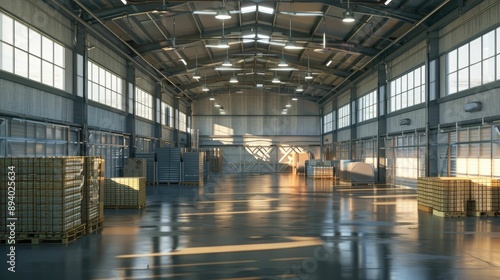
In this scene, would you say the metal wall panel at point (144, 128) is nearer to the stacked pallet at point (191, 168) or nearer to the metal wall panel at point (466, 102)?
the stacked pallet at point (191, 168)

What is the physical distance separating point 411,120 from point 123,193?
1600 cm

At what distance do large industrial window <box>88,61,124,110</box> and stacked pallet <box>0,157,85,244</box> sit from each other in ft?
41.5

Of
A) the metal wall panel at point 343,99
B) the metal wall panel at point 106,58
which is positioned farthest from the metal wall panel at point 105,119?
the metal wall panel at point 343,99

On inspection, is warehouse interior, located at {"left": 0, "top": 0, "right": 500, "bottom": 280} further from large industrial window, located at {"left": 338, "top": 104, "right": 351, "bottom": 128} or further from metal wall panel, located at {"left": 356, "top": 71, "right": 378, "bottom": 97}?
large industrial window, located at {"left": 338, "top": 104, "right": 351, "bottom": 128}

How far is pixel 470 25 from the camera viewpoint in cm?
1878

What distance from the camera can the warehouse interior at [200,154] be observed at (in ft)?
29.8

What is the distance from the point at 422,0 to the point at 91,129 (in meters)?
15.9

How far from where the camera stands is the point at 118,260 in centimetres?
862

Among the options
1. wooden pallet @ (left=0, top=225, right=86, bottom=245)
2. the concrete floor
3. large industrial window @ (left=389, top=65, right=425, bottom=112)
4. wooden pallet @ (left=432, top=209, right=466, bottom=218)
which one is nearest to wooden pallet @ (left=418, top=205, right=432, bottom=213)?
the concrete floor

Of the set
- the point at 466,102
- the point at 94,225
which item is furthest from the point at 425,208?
the point at 94,225

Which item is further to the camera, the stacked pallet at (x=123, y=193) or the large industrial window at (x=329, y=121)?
the large industrial window at (x=329, y=121)

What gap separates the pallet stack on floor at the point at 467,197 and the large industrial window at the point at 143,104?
21133 mm

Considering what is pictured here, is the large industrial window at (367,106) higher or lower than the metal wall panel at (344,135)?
higher

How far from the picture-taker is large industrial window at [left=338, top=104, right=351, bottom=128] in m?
40.3
